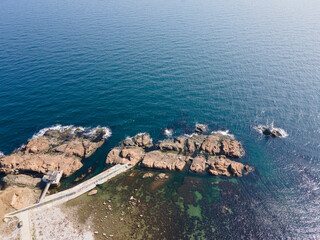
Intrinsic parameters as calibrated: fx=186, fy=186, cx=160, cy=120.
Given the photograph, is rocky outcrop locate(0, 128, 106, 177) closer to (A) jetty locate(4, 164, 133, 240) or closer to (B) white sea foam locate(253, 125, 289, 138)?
(A) jetty locate(4, 164, 133, 240)

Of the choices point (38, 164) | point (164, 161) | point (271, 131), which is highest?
point (271, 131)

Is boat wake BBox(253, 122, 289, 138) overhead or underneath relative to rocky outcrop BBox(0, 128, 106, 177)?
overhead

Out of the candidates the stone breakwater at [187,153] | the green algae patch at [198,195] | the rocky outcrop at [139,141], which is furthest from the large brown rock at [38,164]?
the green algae patch at [198,195]

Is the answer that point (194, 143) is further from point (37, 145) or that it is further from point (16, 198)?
point (37, 145)

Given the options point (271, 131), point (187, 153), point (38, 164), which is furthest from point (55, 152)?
point (271, 131)

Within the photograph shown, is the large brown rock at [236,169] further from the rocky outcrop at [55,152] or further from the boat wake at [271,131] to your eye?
the rocky outcrop at [55,152]

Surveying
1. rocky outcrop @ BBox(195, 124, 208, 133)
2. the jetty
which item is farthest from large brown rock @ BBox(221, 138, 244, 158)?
the jetty
